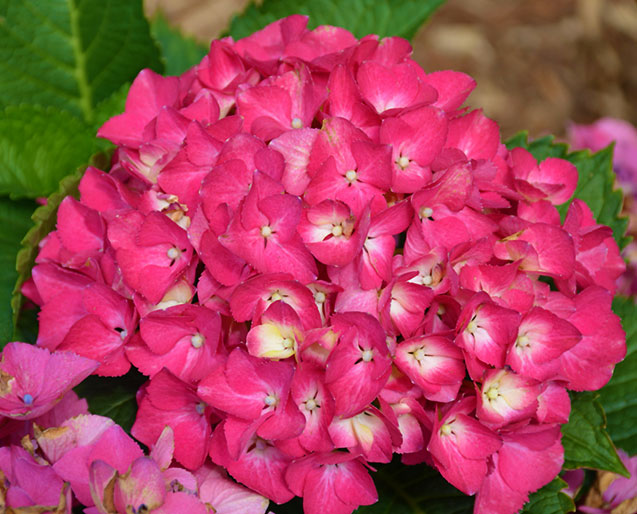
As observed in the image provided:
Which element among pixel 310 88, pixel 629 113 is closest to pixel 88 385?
pixel 310 88

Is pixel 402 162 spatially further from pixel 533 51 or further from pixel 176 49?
pixel 533 51

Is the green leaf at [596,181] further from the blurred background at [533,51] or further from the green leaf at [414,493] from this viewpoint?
the blurred background at [533,51]

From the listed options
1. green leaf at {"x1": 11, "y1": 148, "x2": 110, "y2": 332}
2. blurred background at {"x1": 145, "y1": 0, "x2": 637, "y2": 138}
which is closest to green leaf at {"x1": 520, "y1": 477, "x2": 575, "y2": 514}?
green leaf at {"x1": 11, "y1": 148, "x2": 110, "y2": 332}

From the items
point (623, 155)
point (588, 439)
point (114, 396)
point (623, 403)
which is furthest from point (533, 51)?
point (114, 396)

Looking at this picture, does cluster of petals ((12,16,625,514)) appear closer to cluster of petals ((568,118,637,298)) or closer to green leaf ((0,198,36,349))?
green leaf ((0,198,36,349))

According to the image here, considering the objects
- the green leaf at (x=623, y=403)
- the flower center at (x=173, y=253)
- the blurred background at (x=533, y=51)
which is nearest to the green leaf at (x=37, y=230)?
the flower center at (x=173, y=253)

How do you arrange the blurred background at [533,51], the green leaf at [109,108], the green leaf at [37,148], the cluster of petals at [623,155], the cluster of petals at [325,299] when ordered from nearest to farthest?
the cluster of petals at [325,299], the green leaf at [37,148], the green leaf at [109,108], the cluster of petals at [623,155], the blurred background at [533,51]
